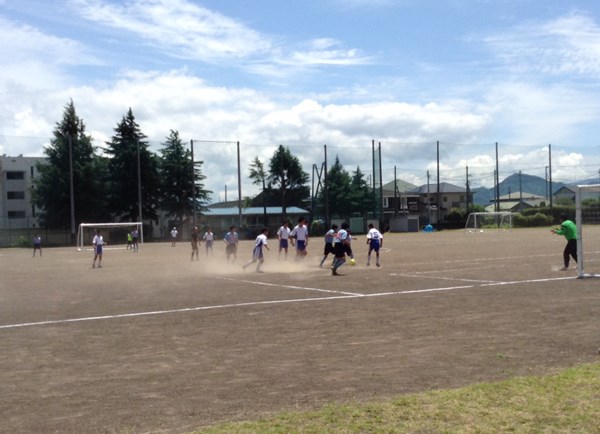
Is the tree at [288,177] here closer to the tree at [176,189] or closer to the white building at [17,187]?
the tree at [176,189]

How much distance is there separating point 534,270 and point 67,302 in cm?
1429

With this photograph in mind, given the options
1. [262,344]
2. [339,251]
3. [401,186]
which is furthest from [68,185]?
[401,186]

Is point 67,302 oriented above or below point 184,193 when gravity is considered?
below

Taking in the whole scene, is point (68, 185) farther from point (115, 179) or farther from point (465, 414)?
point (465, 414)

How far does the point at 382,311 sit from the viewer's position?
13.7 m

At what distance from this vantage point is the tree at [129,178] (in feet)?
277

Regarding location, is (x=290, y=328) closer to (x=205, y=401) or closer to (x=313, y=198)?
(x=205, y=401)

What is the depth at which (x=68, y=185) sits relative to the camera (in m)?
81.7

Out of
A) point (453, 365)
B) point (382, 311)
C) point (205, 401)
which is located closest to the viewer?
point (205, 401)

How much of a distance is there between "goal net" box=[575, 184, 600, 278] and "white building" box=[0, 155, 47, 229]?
83283mm

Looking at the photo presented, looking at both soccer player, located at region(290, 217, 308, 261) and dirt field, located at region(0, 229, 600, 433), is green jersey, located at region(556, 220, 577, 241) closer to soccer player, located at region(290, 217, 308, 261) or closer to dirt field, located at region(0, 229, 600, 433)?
dirt field, located at region(0, 229, 600, 433)

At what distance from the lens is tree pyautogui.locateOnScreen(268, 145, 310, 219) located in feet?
362

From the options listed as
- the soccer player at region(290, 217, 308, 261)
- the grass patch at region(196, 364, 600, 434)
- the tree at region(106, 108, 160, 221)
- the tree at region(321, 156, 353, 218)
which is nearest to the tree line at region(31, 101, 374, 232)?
the tree at region(106, 108, 160, 221)

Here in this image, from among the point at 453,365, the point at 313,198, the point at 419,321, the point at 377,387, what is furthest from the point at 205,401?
the point at 313,198
